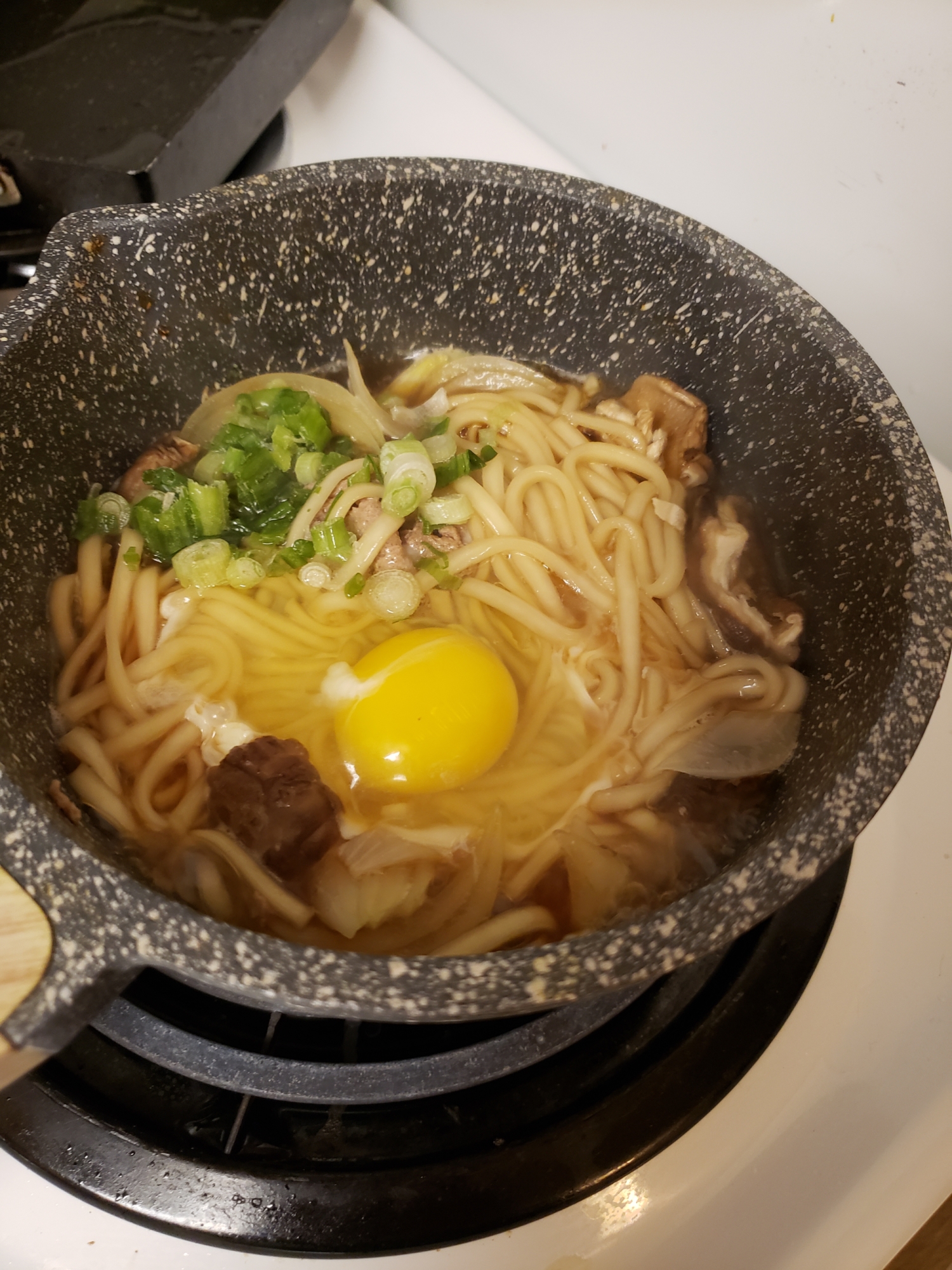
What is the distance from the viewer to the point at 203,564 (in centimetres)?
212

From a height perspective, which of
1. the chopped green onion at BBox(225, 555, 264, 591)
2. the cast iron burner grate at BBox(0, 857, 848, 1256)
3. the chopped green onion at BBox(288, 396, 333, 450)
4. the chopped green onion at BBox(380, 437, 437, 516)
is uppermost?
the chopped green onion at BBox(380, 437, 437, 516)

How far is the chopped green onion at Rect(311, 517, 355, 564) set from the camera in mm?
2197

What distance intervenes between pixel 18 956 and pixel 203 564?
3.85ft

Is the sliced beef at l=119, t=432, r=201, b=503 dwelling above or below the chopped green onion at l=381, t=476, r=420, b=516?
below

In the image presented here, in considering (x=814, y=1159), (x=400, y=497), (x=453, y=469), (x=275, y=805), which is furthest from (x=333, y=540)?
(x=814, y=1159)

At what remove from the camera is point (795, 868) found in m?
1.29

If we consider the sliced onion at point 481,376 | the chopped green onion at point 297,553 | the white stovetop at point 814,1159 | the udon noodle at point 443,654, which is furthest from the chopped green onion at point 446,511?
the white stovetop at point 814,1159

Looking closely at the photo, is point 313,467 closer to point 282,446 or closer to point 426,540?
point 282,446

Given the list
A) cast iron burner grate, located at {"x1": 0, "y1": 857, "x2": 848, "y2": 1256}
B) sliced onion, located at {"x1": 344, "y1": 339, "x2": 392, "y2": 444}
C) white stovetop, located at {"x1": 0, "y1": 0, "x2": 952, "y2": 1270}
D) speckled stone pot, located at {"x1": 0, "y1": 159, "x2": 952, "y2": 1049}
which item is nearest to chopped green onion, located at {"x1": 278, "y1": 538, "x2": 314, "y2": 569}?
sliced onion, located at {"x1": 344, "y1": 339, "x2": 392, "y2": 444}

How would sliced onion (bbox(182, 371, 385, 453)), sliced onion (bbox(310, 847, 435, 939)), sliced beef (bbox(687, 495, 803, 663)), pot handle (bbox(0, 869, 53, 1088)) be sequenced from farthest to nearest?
sliced onion (bbox(182, 371, 385, 453)) → sliced beef (bbox(687, 495, 803, 663)) → sliced onion (bbox(310, 847, 435, 939)) → pot handle (bbox(0, 869, 53, 1088))

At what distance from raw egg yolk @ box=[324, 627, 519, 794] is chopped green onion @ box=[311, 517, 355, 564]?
0.31 meters

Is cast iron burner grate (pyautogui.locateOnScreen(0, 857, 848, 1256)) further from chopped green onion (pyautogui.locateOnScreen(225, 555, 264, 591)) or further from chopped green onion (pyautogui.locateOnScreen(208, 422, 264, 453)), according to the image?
chopped green onion (pyautogui.locateOnScreen(208, 422, 264, 453))

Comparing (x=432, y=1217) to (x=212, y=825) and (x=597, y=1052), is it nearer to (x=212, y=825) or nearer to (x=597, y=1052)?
(x=597, y=1052)

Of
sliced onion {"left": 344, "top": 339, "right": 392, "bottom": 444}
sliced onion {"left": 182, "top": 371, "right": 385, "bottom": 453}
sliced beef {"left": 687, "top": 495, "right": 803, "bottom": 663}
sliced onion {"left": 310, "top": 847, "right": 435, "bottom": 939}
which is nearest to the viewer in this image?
sliced onion {"left": 310, "top": 847, "right": 435, "bottom": 939}
